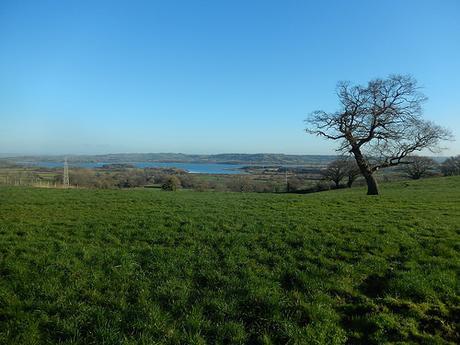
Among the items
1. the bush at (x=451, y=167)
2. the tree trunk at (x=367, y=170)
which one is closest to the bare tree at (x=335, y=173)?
the bush at (x=451, y=167)

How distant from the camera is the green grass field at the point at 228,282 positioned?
21.4ft

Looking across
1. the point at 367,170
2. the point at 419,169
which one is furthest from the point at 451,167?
the point at 367,170

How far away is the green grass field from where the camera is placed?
21.4ft

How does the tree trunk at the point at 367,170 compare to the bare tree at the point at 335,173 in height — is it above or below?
above

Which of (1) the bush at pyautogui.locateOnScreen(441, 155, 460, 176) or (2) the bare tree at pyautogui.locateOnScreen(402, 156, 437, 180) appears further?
(1) the bush at pyautogui.locateOnScreen(441, 155, 460, 176)

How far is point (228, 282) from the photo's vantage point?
8.31m

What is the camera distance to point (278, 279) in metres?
8.65

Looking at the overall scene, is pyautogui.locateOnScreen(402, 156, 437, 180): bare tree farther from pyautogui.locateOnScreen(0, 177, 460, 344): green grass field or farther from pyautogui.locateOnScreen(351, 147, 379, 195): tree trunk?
pyautogui.locateOnScreen(0, 177, 460, 344): green grass field

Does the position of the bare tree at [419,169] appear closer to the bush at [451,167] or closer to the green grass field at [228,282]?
the bush at [451,167]

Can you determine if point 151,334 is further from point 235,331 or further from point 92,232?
point 92,232

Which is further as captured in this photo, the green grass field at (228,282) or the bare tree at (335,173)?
the bare tree at (335,173)

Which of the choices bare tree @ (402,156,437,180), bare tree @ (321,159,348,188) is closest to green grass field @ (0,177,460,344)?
bare tree @ (321,159,348,188)

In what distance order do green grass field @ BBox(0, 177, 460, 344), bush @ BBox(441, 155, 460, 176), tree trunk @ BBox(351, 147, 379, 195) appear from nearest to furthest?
green grass field @ BBox(0, 177, 460, 344) < tree trunk @ BBox(351, 147, 379, 195) < bush @ BBox(441, 155, 460, 176)

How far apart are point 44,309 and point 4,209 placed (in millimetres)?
12315
